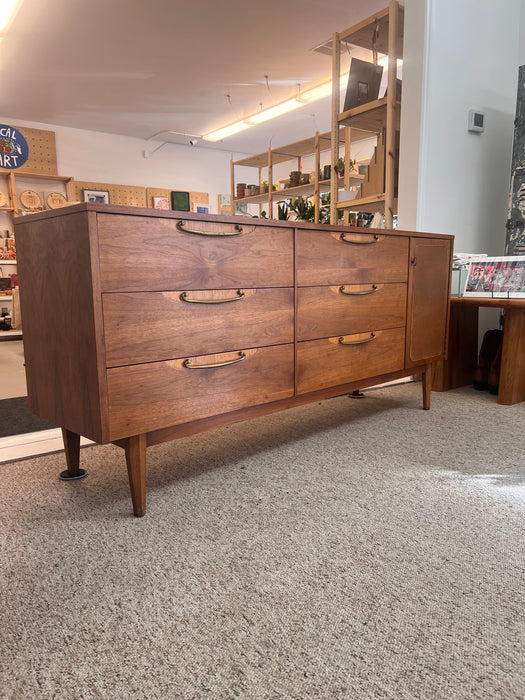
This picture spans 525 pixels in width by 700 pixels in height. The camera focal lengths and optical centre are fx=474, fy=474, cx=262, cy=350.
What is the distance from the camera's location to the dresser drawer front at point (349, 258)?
1558mm

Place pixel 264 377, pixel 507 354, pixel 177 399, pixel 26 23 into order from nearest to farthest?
pixel 177 399 < pixel 264 377 < pixel 507 354 < pixel 26 23

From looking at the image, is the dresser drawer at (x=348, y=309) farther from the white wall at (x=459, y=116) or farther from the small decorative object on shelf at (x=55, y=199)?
the small decorative object on shelf at (x=55, y=199)

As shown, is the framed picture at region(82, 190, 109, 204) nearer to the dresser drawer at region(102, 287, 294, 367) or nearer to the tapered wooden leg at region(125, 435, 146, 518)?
the dresser drawer at region(102, 287, 294, 367)

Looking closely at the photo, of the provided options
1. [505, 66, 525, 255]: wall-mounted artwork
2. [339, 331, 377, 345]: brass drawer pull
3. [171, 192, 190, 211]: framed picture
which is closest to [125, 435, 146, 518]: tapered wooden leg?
[339, 331, 377, 345]: brass drawer pull

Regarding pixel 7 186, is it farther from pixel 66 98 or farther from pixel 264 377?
pixel 264 377

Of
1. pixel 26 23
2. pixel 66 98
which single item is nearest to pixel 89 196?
pixel 66 98

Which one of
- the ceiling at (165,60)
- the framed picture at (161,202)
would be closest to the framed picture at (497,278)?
the ceiling at (165,60)

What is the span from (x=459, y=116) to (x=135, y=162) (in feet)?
19.6

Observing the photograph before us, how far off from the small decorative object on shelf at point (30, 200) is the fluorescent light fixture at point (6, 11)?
2778mm

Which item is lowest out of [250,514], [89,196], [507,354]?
[250,514]

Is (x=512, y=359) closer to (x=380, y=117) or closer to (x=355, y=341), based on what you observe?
(x=355, y=341)

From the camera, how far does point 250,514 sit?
1.28 meters

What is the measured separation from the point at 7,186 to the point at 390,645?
24.0 feet

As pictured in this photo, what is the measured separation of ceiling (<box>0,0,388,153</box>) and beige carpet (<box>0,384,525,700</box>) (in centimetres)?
361
